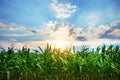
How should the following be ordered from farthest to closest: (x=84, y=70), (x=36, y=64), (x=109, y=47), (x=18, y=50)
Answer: (x=109, y=47) → (x=18, y=50) → (x=84, y=70) → (x=36, y=64)

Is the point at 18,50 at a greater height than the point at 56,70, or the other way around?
the point at 18,50

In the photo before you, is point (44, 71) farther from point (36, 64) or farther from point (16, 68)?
point (16, 68)

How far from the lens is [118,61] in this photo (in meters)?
8.82

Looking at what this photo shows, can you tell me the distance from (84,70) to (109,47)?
88.2 inches

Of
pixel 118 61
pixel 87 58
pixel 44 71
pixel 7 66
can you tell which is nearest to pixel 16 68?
pixel 7 66

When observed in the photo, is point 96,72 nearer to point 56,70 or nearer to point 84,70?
point 84,70

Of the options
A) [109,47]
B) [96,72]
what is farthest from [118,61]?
[96,72]

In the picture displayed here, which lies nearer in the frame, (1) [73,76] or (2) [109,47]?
(1) [73,76]

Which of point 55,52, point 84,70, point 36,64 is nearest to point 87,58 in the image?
point 84,70

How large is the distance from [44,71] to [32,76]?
0.43 meters

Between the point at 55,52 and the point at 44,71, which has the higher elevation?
the point at 55,52

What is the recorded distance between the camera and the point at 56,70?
730cm

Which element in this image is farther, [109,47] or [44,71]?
[109,47]

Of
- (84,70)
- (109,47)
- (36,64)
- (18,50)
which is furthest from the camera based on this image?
(109,47)
